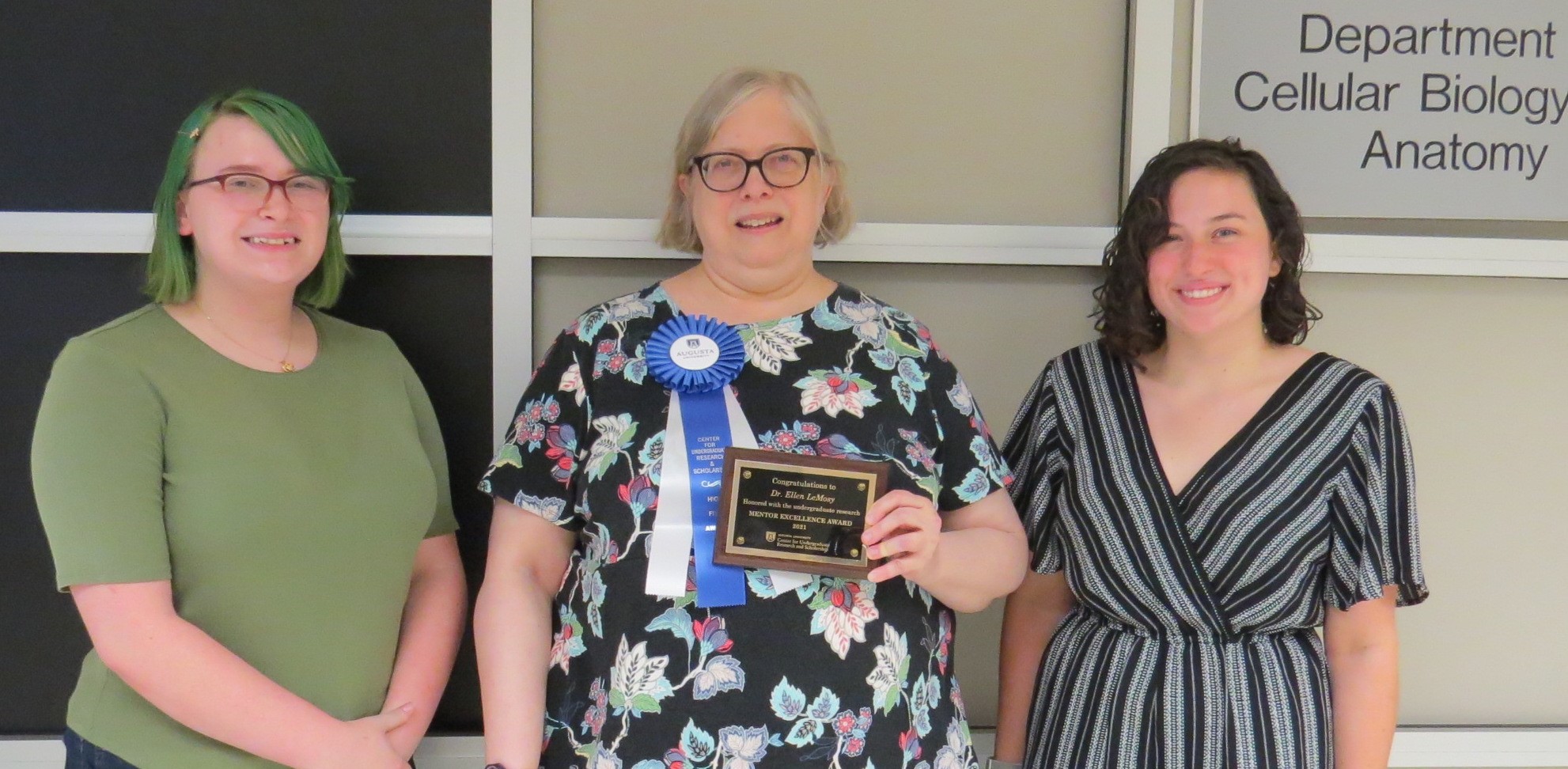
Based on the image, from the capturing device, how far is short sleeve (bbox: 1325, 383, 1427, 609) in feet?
5.47

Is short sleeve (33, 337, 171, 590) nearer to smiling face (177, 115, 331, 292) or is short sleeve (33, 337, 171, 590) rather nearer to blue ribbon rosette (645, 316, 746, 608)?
smiling face (177, 115, 331, 292)

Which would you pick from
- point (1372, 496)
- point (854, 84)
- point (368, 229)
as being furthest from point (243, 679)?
point (1372, 496)

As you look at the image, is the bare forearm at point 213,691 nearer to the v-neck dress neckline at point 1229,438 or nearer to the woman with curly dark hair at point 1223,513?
the woman with curly dark hair at point 1223,513

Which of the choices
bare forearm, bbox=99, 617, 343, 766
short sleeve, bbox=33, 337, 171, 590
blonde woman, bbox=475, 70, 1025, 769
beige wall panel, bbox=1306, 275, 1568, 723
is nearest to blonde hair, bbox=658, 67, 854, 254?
blonde woman, bbox=475, 70, 1025, 769

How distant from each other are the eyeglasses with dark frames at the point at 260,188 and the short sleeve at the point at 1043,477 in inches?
47.9

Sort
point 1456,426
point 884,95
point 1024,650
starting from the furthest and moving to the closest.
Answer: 1. point 1456,426
2. point 884,95
3. point 1024,650

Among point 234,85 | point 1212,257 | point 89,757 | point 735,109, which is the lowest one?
point 89,757

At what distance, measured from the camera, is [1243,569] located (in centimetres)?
169

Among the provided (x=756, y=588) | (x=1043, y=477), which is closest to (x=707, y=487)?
(x=756, y=588)

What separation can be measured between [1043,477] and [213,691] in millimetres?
1315

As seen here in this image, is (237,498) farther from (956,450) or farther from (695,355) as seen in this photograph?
(956,450)

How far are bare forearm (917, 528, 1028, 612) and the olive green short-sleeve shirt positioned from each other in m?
0.82

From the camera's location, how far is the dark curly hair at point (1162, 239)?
70.2 inches

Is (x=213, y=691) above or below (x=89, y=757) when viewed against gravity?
above
